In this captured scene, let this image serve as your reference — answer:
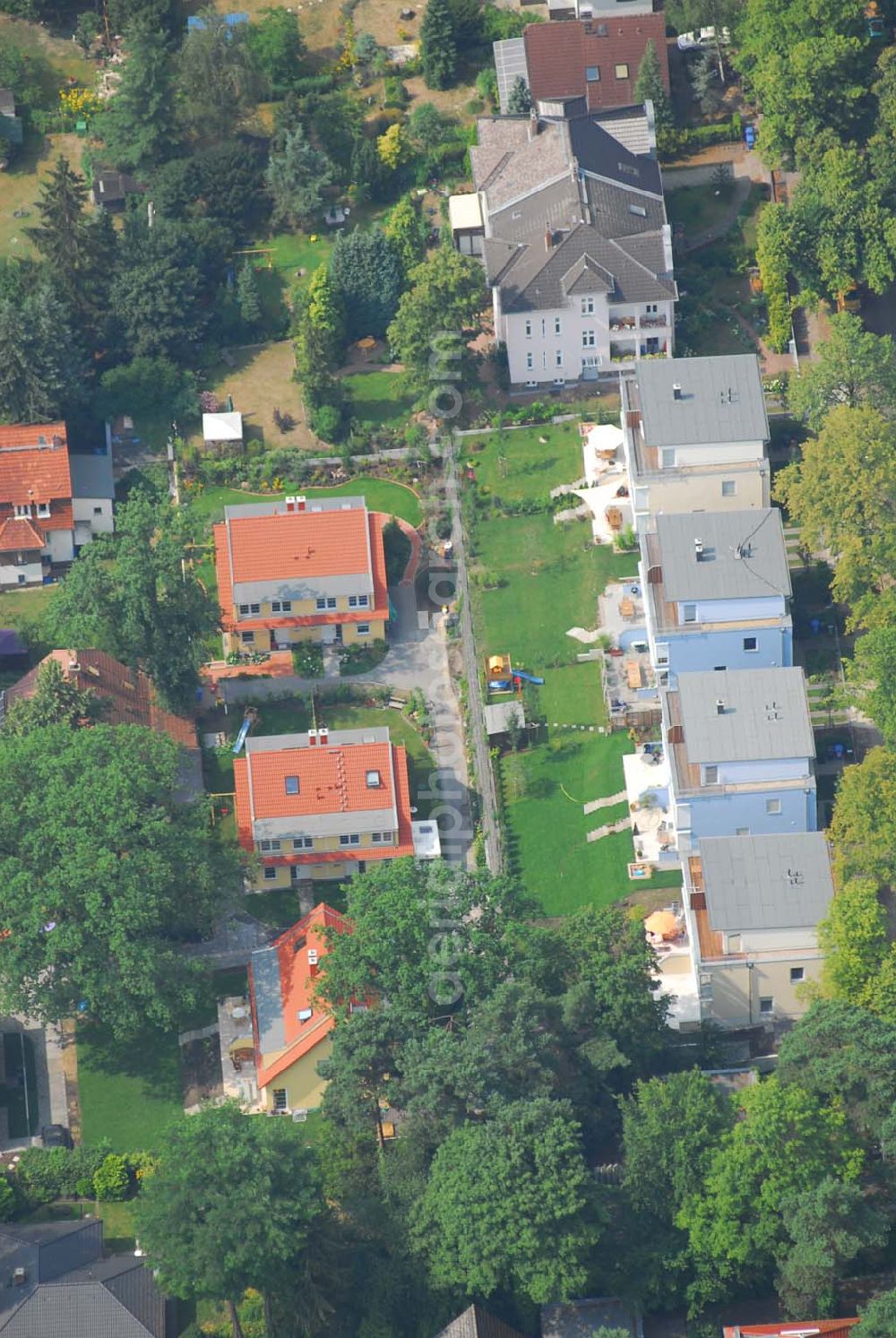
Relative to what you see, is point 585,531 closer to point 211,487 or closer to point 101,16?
point 211,487

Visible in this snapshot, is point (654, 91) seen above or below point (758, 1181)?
above

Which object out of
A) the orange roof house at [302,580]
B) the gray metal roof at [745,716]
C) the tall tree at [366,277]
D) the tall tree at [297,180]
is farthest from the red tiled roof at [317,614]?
the tall tree at [297,180]

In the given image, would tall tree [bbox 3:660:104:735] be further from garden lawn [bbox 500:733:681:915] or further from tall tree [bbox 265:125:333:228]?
tall tree [bbox 265:125:333:228]

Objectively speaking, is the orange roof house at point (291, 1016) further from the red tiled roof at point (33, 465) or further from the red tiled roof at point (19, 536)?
the red tiled roof at point (33, 465)

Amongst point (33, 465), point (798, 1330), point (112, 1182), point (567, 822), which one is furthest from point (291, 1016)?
point (33, 465)

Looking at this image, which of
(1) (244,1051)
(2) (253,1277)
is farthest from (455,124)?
(2) (253,1277)

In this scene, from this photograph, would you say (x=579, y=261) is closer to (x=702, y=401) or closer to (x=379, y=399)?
(x=379, y=399)
